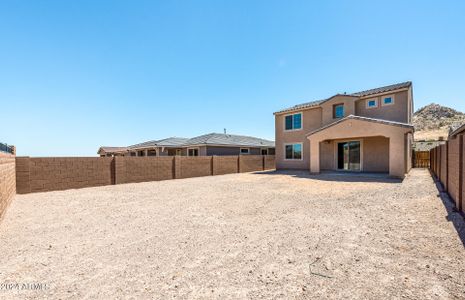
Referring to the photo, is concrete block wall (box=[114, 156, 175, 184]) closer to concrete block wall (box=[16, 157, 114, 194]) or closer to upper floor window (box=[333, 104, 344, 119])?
concrete block wall (box=[16, 157, 114, 194])

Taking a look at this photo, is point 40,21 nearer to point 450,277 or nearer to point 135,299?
point 135,299

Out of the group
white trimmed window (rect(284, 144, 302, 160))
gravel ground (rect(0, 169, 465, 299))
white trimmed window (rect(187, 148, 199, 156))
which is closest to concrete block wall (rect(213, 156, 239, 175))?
white trimmed window (rect(284, 144, 302, 160))

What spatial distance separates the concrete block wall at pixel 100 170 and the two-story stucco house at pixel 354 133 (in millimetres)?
7289

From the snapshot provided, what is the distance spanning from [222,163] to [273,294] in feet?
54.9

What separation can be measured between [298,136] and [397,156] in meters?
8.24

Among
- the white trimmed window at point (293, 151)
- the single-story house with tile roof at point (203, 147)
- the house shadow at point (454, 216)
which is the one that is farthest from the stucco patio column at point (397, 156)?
the single-story house with tile roof at point (203, 147)

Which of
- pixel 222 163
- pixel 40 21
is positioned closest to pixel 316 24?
pixel 222 163

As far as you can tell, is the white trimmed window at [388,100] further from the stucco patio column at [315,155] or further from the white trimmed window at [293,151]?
the white trimmed window at [293,151]

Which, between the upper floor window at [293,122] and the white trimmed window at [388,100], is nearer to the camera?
the white trimmed window at [388,100]

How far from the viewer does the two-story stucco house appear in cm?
1291

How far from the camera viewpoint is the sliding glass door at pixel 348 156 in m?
16.3

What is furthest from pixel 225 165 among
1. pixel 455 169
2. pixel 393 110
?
pixel 455 169

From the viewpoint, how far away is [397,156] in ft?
41.1

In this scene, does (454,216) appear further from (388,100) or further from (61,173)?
(61,173)
